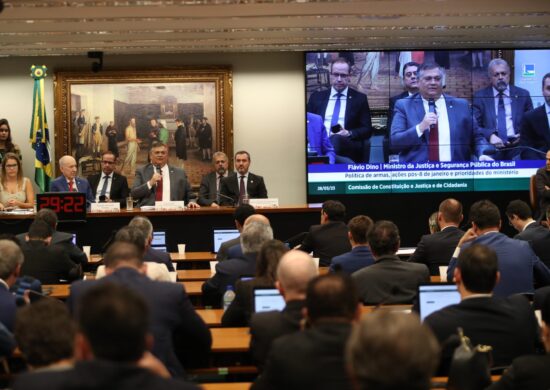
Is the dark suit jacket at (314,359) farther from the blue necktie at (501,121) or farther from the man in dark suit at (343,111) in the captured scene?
the blue necktie at (501,121)

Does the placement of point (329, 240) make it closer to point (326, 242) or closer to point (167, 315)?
point (326, 242)

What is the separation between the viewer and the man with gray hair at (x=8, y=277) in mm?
4809

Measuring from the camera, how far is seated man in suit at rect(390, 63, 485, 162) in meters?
13.3

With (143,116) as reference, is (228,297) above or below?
below

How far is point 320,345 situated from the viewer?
3000 mm

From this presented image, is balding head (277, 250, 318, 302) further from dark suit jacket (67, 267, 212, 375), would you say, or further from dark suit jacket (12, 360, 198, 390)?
dark suit jacket (12, 360, 198, 390)

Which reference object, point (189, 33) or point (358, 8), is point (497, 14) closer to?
point (358, 8)

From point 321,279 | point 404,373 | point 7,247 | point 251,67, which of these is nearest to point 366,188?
point 251,67

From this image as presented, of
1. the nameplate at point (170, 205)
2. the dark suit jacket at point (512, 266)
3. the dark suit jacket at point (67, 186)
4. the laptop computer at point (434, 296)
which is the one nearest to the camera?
the laptop computer at point (434, 296)

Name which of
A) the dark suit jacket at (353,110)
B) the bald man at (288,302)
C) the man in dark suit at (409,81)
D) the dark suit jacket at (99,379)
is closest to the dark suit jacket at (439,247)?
the bald man at (288,302)

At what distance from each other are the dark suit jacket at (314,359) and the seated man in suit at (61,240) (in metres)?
4.54

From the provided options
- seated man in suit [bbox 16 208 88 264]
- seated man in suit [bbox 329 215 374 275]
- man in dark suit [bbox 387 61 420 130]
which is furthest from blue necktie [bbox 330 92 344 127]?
seated man in suit [bbox 329 215 374 275]

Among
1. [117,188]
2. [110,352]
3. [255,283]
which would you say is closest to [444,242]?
[255,283]

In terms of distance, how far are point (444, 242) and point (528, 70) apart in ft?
22.5
